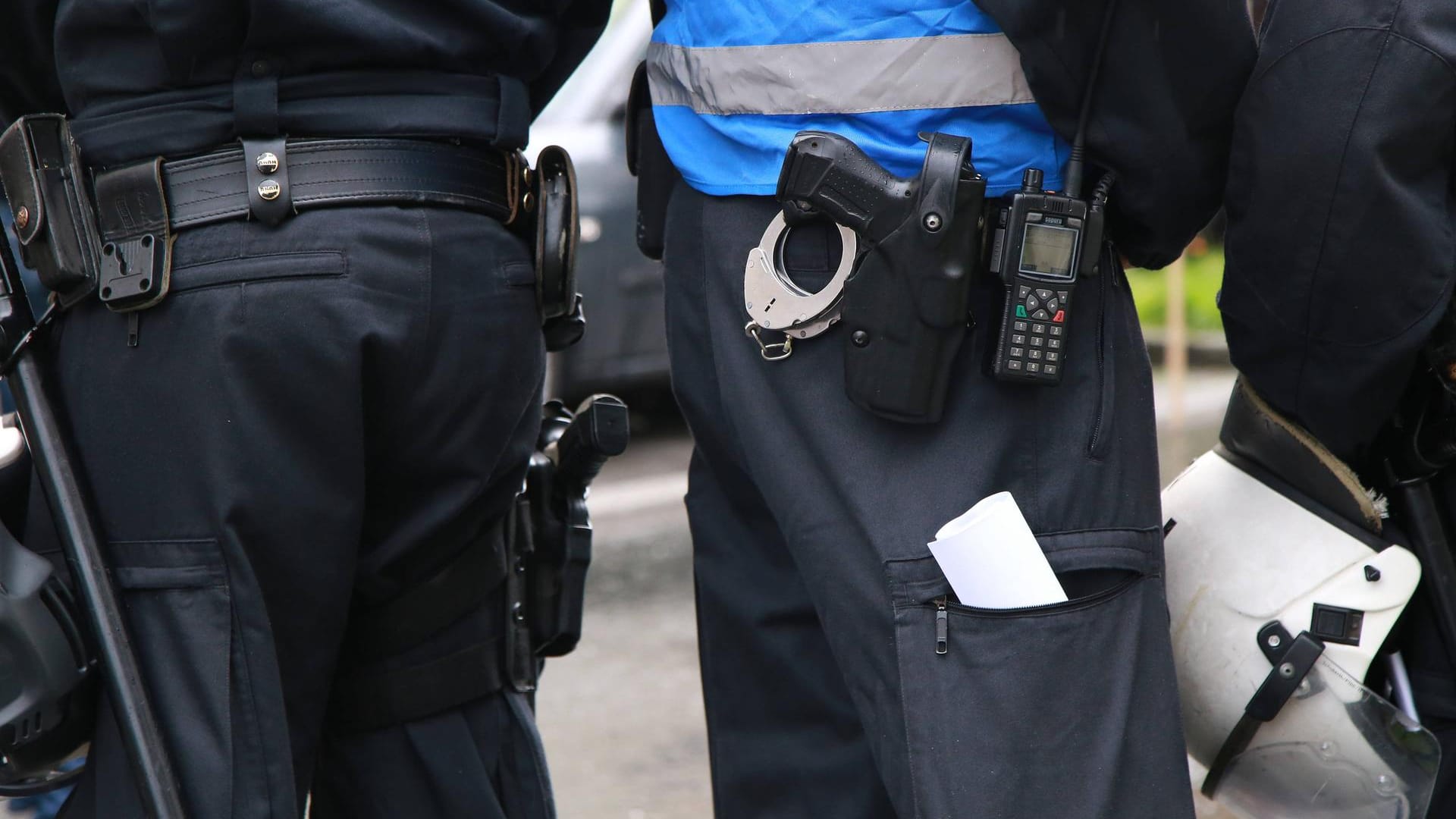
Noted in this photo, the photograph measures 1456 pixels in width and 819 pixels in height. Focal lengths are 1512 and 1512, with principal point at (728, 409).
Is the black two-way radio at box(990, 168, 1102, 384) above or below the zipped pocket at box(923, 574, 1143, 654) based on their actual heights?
above

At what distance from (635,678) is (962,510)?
2509 millimetres

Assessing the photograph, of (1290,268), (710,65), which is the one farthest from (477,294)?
(1290,268)

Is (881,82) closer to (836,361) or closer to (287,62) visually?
(836,361)

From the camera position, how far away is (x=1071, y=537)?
158cm

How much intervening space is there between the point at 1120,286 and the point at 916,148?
0.93 feet

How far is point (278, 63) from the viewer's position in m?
1.72

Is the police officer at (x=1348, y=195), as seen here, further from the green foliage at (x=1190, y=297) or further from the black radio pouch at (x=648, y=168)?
the green foliage at (x=1190, y=297)

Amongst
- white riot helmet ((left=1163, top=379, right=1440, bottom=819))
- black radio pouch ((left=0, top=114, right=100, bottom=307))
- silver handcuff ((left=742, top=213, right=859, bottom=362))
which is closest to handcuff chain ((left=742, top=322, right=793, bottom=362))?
silver handcuff ((left=742, top=213, right=859, bottom=362))

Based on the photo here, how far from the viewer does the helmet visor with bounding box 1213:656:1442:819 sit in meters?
1.83

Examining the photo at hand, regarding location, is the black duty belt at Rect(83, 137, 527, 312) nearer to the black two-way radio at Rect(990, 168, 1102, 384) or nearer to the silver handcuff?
the silver handcuff

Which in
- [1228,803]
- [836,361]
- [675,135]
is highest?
[675,135]

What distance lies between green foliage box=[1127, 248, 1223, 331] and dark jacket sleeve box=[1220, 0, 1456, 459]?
22.2 feet

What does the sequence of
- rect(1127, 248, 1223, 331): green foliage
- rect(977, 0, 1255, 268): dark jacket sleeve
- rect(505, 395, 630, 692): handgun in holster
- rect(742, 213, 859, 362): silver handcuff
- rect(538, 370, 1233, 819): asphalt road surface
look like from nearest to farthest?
rect(977, 0, 1255, 268): dark jacket sleeve, rect(742, 213, 859, 362): silver handcuff, rect(505, 395, 630, 692): handgun in holster, rect(538, 370, 1233, 819): asphalt road surface, rect(1127, 248, 1223, 331): green foliage

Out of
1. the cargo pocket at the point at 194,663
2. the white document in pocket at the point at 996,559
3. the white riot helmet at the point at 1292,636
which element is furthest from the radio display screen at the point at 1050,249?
the cargo pocket at the point at 194,663
